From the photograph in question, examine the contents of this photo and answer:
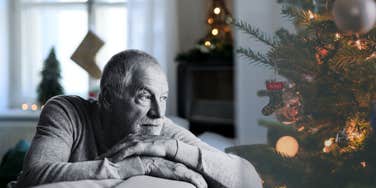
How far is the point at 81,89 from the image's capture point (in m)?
2.76

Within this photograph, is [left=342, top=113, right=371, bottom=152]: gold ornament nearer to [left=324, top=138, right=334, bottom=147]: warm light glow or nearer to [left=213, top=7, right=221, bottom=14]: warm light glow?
[left=324, top=138, right=334, bottom=147]: warm light glow

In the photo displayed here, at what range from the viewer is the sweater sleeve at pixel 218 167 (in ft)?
2.34

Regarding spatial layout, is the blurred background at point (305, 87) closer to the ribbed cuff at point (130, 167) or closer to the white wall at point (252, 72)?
the white wall at point (252, 72)

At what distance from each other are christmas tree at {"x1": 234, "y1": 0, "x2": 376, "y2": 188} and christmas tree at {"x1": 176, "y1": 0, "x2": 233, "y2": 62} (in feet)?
6.52

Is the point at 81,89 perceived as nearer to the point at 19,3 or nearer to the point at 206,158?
the point at 19,3

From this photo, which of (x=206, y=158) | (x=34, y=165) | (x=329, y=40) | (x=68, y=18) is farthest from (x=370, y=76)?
(x=68, y=18)

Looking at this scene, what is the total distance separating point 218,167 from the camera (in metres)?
0.72

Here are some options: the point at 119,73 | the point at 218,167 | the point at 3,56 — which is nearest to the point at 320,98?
the point at 218,167

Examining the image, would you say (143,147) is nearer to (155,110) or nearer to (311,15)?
(155,110)

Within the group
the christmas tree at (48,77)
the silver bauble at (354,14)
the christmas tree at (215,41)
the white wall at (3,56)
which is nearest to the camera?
the silver bauble at (354,14)

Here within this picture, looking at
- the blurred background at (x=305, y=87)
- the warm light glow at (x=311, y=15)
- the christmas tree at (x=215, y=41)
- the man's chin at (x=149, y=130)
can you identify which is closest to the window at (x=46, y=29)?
the christmas tree at (x=215, y=41)

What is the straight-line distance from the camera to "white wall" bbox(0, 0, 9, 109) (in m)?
3.06

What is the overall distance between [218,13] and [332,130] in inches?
89.1

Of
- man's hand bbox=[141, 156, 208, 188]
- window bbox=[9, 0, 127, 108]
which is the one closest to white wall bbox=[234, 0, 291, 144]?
man's hand bbox=[141, 156, 208, 188]
